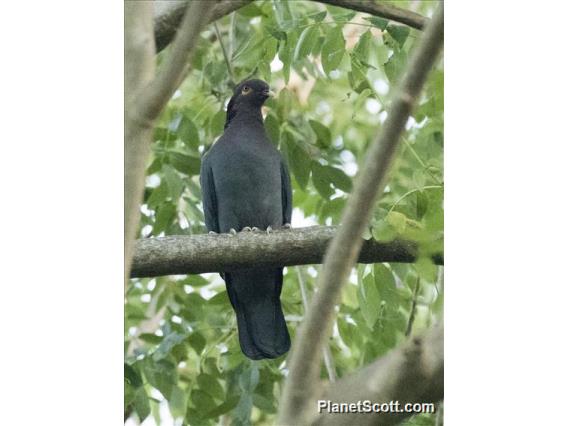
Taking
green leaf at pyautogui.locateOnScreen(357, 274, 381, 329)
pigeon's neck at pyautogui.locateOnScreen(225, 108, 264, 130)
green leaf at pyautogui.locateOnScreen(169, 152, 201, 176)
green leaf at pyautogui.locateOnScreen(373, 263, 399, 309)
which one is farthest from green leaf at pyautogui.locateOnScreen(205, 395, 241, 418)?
pigeon's neck at pyautogui.locateOnScreen(225, 108, 264, 130)

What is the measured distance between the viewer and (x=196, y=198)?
4488mm

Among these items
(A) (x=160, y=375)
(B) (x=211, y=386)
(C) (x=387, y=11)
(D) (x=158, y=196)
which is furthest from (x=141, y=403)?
(C) (x=387, y=11)

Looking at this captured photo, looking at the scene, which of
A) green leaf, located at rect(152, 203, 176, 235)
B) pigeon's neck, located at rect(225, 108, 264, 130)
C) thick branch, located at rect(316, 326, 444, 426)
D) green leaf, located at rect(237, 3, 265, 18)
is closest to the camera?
thick branch, located at rect(316, 326, 444, 426)

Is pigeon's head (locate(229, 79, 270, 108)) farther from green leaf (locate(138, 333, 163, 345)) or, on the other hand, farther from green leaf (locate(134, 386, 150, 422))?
green leaf (locate(134, 386, 150, 422))

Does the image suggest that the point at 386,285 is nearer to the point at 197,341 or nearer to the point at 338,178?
the point at 338,178

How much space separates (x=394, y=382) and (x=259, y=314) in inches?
76.1

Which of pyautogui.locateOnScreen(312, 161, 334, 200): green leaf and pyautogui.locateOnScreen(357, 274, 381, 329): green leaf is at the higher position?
pyautogui.locateOnScreen(312, 161, 334, 200): green leaf

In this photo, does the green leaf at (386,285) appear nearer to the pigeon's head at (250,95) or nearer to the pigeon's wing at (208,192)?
the pigeon's wing at (208,192)

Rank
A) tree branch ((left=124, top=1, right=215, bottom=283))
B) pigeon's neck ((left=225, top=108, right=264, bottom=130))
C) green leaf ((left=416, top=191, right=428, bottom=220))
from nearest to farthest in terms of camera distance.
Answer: tree branch ((left=124, top=1, right=215, bottom=283)) < green leaf ((left=416, top=191, right=428, bottom=220)) < pigeon's neck ((left=225, top=108, right=264, bottom=130))

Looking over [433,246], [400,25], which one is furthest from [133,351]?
[400,25]

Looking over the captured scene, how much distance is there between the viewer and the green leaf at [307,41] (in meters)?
4.07

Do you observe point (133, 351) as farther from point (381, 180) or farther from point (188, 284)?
point (381, 180)

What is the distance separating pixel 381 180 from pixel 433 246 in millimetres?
1008

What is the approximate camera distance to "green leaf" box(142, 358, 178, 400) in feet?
14.0
